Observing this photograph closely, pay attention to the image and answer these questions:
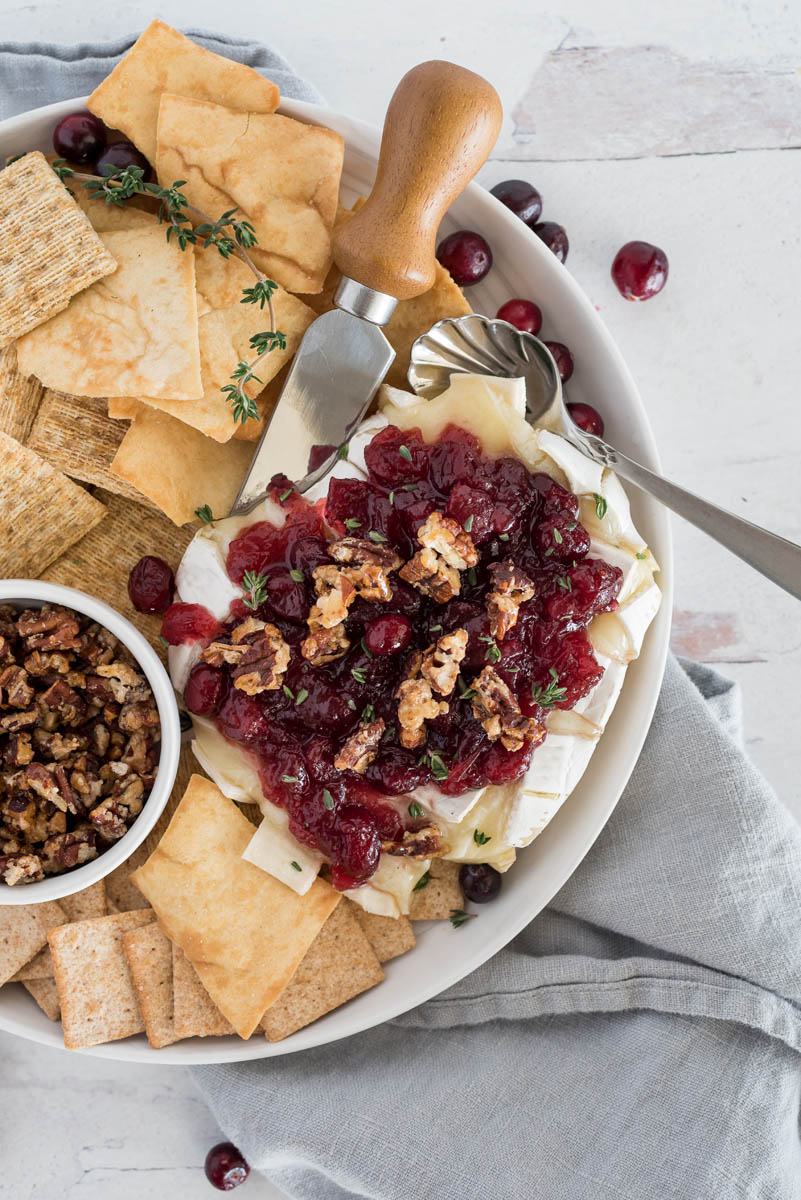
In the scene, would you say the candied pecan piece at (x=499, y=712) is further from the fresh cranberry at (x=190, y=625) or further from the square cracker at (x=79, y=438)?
the square cracker at (x=79, y=438)

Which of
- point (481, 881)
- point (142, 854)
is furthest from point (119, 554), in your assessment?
point (481, 881)

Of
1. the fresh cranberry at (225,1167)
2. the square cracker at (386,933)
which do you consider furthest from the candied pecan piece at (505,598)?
the fresh cranberry at (225,1167)

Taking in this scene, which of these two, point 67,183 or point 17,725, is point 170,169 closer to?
point 67,183

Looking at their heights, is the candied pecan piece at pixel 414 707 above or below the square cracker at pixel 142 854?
above

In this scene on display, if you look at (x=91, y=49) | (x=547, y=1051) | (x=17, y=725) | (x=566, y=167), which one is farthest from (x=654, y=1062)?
(x=91, y=49)

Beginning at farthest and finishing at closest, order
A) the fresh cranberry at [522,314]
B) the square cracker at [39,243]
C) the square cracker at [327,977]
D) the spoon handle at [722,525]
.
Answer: the fresh cranberry at [522,314] → the square cracker at [327,977] → the square cracker at [39,243] → the spoon handle at [722,525]

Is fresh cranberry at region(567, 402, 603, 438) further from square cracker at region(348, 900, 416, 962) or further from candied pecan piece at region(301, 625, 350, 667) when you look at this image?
square cracker at region(348, 900, 416, 962)
